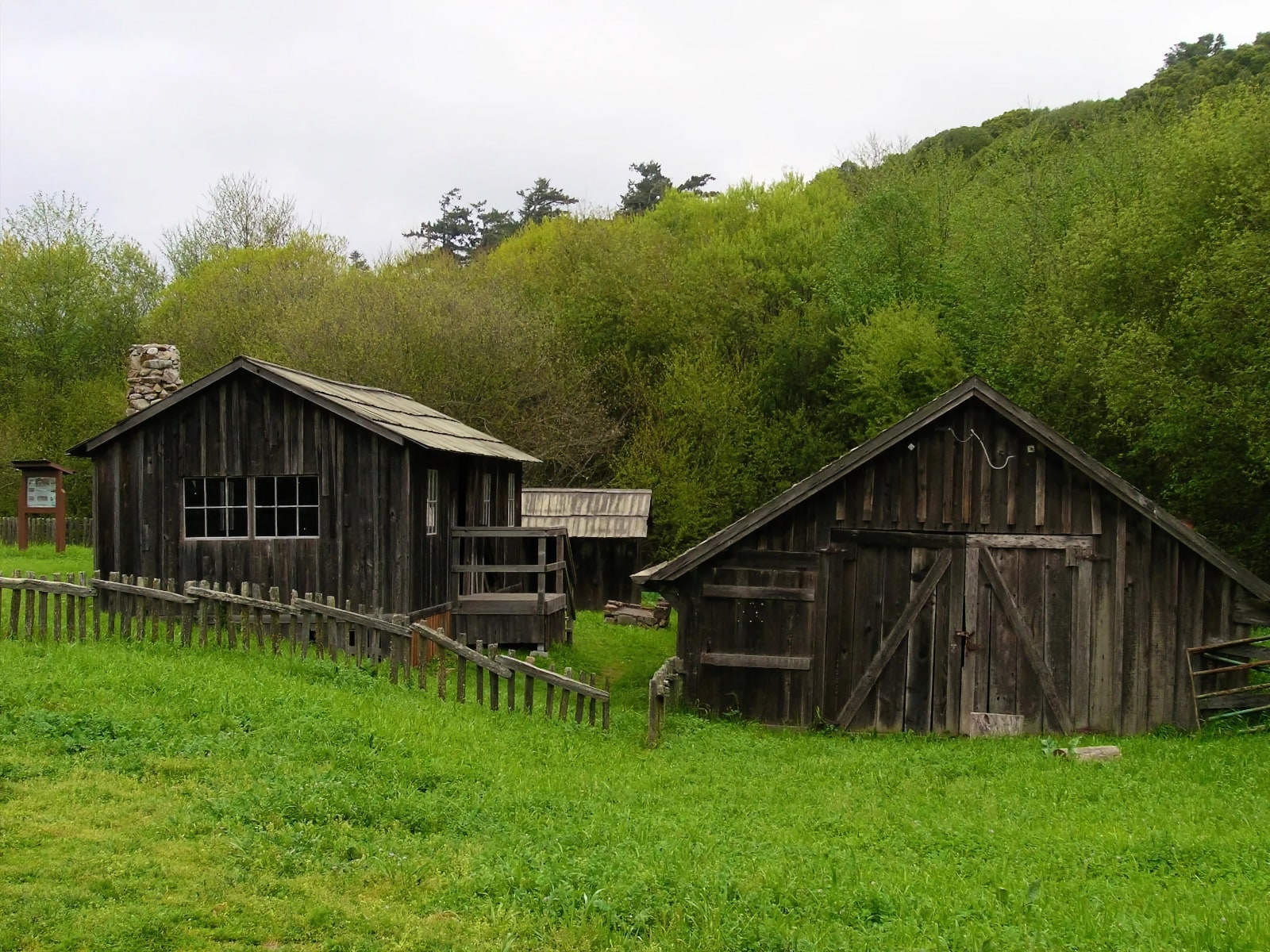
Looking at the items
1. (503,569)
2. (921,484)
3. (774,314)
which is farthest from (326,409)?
(774,314)

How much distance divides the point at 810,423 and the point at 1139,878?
33.4m

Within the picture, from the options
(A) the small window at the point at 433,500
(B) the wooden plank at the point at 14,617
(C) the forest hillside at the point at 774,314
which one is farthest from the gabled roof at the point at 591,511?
(B) the wooden plank at the point at 14,617

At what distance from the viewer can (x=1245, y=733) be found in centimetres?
1442

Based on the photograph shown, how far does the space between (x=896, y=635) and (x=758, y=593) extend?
2000 millimetres

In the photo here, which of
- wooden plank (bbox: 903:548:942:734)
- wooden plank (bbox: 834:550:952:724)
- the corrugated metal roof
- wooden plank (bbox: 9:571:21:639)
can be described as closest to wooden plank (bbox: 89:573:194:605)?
wooden plank (bbox: 9:571:21:639)

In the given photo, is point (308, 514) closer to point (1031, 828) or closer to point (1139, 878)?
point (1031, 828)

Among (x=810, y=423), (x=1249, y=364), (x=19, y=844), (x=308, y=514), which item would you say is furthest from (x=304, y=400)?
(x=810, y=423)

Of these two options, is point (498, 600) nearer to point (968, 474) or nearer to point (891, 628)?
point (891, 628)

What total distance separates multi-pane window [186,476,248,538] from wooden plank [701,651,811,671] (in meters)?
8.02

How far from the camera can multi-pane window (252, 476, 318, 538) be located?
18.4m

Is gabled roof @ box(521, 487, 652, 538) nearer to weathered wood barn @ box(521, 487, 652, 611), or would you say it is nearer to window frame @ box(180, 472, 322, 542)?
weathered wood barn @ box(521, 487, 652, 611)

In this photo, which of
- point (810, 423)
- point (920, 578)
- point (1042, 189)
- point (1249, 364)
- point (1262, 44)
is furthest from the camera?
point (1262, 44)

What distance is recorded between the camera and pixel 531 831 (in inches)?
355

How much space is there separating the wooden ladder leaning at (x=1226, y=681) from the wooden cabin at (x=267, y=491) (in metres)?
11.5
